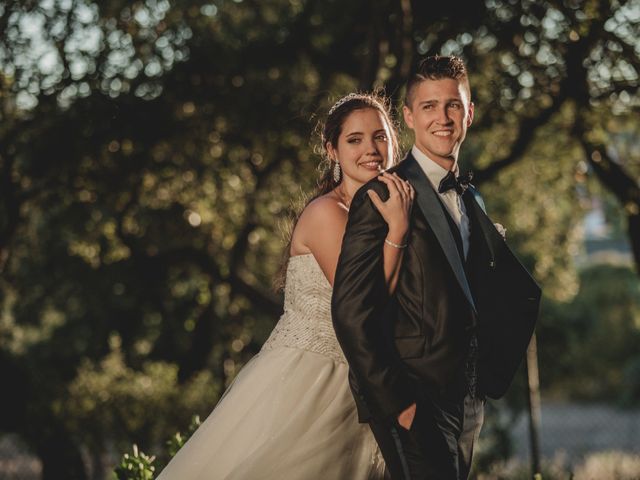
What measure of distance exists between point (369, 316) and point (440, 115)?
888mm

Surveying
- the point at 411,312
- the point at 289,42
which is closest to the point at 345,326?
the point at 411,312

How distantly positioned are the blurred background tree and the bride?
12.0ft

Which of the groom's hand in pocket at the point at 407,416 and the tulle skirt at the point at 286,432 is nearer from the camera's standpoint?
the groom's hand in pocket at the point at 407,416

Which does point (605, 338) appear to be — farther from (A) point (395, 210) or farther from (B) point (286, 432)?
(A) point (395, 210)

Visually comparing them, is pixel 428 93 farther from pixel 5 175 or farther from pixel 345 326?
pixel 5 175

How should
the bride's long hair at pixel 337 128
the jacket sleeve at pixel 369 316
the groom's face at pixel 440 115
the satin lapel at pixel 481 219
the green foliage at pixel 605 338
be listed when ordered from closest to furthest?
the jacket sleeve at pixel 369 316 < the groom's face at pixel 440 115 < the satin lapel at pixel 481 219 < the bride's long hair at pixel 337 128 < the green foliage at pixel 605 338

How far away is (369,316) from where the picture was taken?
3.36 m

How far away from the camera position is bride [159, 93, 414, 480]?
3.98 m

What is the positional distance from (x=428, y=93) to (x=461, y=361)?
1.08 m

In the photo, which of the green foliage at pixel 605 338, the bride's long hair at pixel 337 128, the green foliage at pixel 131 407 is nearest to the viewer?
the bride's long hair at pixel 337 128

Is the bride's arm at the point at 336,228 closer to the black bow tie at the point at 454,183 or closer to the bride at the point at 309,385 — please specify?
the bride at the point at 309,385

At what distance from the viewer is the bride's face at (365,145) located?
422 cm

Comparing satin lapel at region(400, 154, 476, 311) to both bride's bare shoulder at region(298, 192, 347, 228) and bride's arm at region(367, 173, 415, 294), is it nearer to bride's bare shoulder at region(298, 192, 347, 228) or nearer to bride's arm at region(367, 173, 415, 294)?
bride's arm at region(367, 173, 415, 294)

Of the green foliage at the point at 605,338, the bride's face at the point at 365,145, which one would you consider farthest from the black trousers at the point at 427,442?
the green foliage at the point at 605,338
